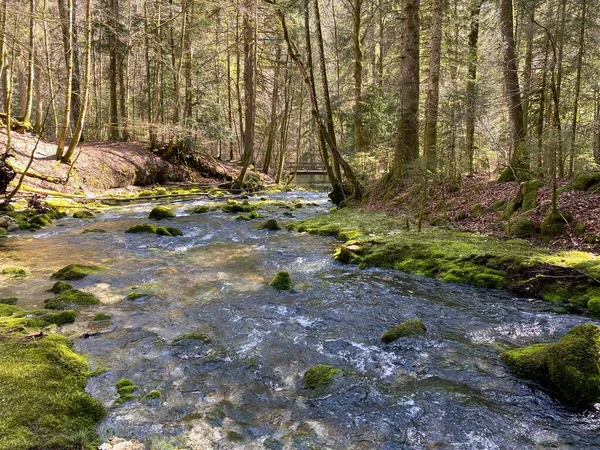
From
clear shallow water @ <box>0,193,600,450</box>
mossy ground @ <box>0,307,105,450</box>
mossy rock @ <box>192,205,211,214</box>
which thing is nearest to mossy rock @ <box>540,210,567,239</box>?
clear shallow water @ <box>0,193,600,450</box>

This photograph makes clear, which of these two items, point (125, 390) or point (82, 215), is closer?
point (125, 390)

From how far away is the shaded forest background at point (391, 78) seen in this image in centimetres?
1085

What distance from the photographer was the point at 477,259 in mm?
6957

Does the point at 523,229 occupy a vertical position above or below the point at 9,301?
above

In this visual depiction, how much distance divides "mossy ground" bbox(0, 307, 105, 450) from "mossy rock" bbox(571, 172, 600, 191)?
925cm

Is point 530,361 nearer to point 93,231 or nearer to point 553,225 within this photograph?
point 553,225

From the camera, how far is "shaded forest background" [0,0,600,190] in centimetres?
1085

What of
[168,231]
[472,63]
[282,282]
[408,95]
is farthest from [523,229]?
[472,63]

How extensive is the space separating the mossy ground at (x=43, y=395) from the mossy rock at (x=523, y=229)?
7.68 meters

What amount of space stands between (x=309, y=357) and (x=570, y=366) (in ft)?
7.84

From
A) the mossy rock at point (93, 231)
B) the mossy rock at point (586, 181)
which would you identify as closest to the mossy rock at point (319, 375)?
the mossy rock at point (586, 181)

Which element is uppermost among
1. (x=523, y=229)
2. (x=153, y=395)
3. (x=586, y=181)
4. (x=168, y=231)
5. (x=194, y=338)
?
(x=586, y=181)

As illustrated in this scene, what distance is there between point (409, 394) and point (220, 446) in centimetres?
171

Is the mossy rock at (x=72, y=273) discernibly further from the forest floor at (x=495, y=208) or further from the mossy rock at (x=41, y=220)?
the forest floor at (x=495, y=208)
